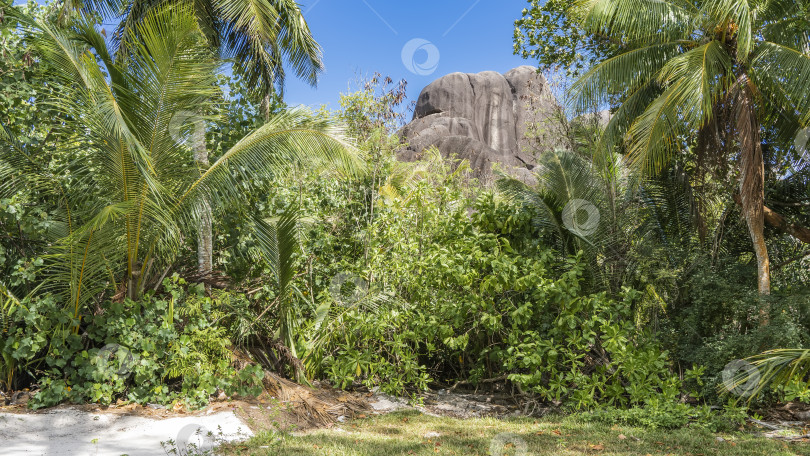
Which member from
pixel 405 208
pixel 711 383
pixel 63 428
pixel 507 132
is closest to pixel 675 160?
pixel 711 383

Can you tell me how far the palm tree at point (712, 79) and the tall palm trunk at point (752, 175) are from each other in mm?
14

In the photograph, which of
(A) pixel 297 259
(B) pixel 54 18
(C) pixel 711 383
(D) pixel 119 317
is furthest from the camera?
(B) pixel 54 18

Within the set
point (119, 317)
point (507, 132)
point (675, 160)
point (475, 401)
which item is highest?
point (507, 132)

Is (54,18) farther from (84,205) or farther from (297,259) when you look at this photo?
(297,259)

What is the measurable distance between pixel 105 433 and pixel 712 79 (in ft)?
27.4

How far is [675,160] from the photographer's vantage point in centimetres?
928

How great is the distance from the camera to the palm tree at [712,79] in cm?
723

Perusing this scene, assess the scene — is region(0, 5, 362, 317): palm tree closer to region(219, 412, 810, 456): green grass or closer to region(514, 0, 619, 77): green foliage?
region(219, 412, 810, 456): green grass

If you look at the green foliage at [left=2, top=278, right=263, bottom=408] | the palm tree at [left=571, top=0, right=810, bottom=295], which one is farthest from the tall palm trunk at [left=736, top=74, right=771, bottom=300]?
the green foliage at [left=2, top=278, right=263, bottom=408]

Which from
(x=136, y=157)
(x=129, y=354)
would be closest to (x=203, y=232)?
(x=129, y=354)

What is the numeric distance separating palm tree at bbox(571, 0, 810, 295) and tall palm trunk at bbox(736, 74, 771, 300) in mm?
14

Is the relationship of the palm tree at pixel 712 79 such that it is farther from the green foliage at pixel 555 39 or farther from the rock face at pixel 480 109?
the rock face at pixel 480 109

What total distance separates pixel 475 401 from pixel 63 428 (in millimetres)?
5005

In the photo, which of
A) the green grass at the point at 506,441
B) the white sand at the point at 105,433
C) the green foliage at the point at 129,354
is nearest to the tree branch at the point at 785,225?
the green grass at the point at 506,441
